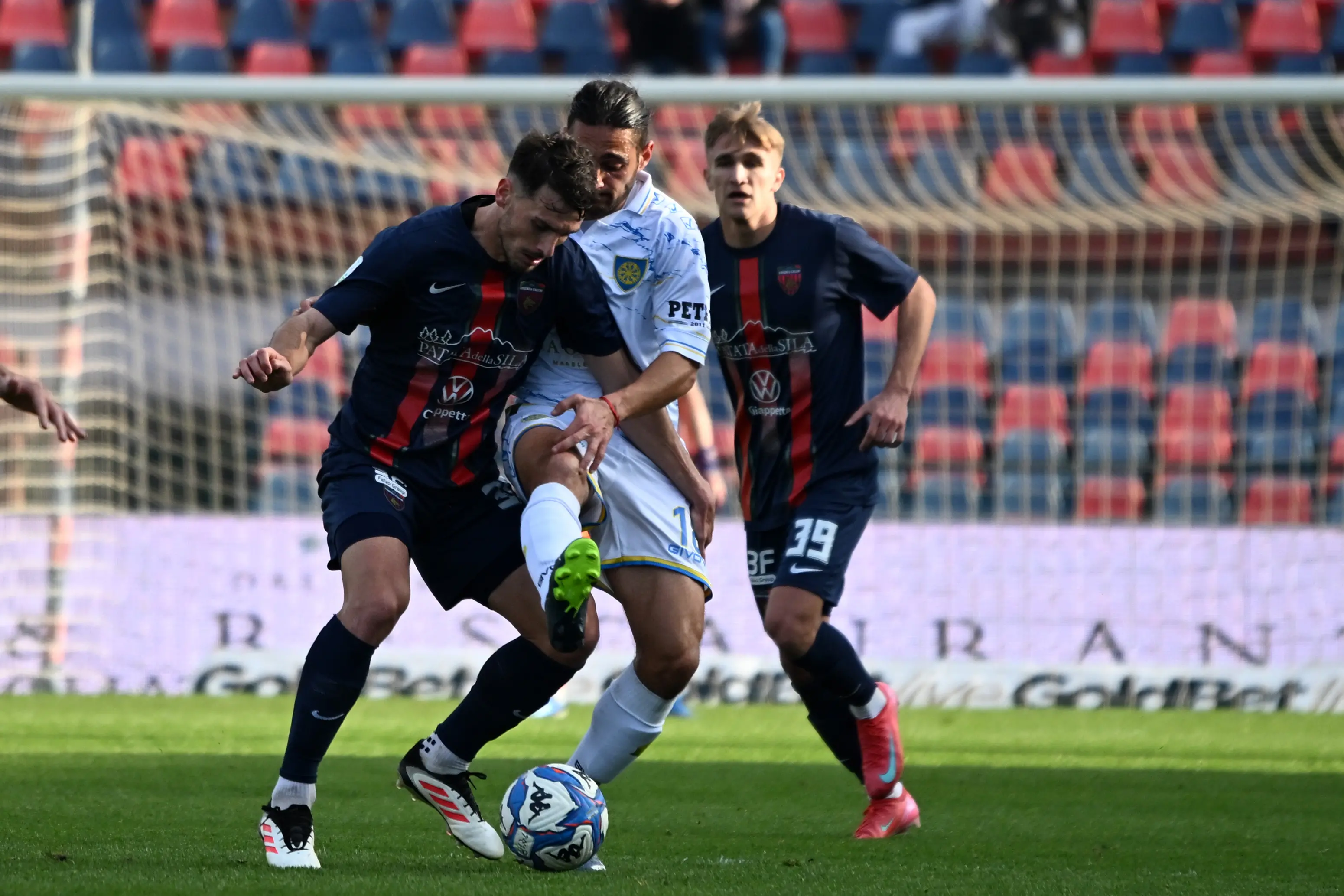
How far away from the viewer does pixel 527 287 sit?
14.9 ft

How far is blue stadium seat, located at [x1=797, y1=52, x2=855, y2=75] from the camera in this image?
15305mm

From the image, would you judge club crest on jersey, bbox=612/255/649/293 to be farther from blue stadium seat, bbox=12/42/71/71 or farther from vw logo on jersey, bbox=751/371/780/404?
blue stadium seat, bbox=12/42/71/71

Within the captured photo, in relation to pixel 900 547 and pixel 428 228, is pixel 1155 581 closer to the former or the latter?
pixel 900 547

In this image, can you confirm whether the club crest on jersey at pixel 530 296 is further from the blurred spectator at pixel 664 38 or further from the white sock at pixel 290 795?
the blurred spectator at pixel 664 38

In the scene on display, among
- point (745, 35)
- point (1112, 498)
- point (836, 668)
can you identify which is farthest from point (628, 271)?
point (745, 35)

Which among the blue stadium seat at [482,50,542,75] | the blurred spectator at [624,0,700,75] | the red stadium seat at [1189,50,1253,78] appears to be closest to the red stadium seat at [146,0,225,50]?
the blue stadium seat at [482,50,542,75]

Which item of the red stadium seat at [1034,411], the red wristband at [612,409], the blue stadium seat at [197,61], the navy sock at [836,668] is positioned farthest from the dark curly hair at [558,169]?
the blue stadium seat at [197,61]

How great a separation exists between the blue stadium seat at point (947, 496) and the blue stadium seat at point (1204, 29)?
19.4 feet

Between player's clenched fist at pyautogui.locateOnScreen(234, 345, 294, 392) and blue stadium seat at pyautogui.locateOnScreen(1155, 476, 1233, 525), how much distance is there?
7.88 metres

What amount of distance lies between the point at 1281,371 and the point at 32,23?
10982 mm

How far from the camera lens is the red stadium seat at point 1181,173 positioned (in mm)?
11633

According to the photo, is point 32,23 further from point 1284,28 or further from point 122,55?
point 1284,28

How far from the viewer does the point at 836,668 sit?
5.46 m

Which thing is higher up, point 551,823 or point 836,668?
point 551,823
